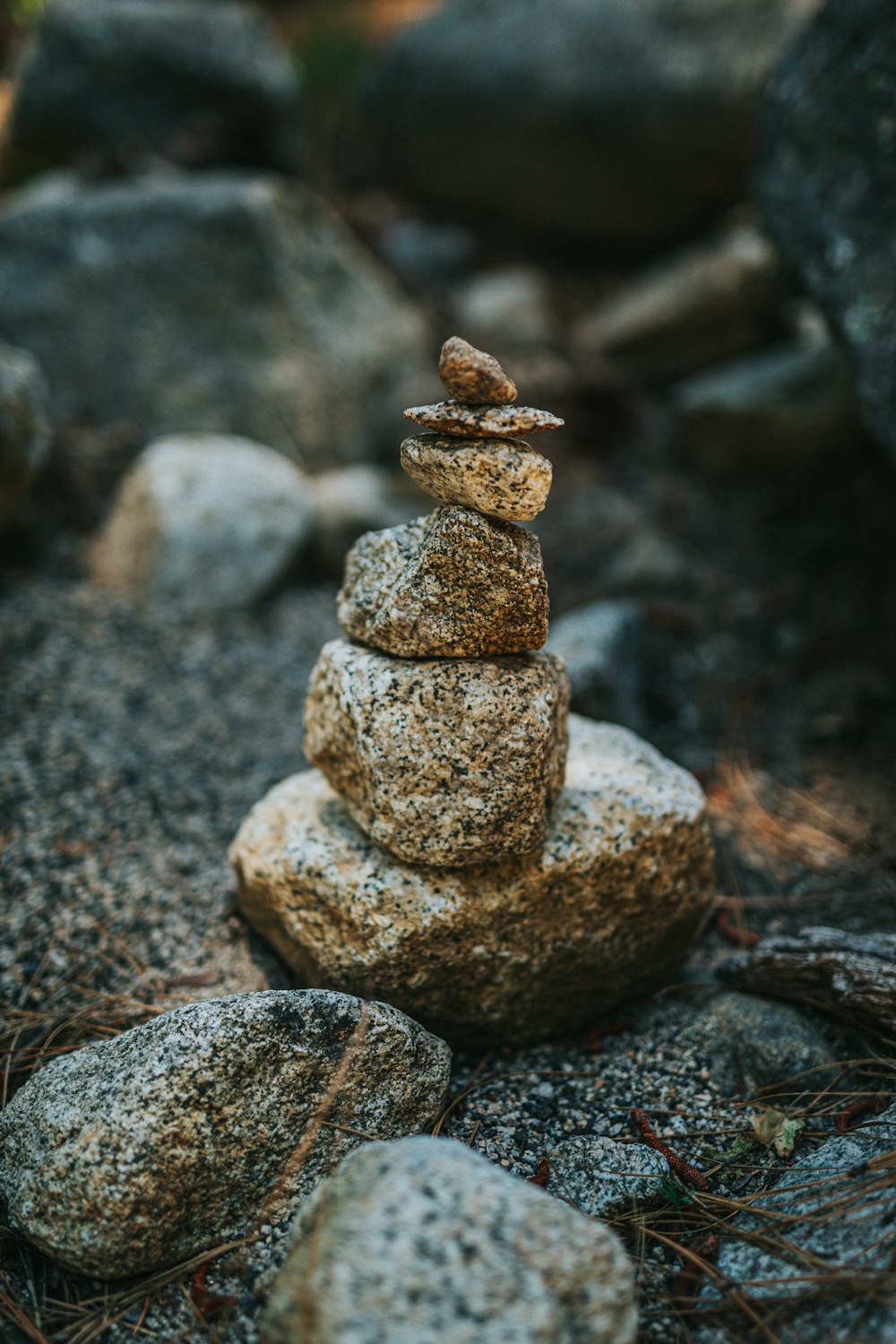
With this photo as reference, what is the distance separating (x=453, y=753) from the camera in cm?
204

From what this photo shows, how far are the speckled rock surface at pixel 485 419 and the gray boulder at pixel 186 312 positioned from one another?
314 centimetres

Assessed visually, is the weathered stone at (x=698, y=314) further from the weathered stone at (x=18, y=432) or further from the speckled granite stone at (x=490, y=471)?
the speckled granite stone at (x=490, y=471)

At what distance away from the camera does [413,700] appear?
207 cm

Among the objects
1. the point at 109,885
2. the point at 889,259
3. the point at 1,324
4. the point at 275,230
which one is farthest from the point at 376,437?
the point at 109,885

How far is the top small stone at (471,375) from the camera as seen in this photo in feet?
6.17

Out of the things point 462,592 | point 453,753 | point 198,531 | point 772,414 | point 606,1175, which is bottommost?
point 606,1175

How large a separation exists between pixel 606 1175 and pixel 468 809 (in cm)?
85

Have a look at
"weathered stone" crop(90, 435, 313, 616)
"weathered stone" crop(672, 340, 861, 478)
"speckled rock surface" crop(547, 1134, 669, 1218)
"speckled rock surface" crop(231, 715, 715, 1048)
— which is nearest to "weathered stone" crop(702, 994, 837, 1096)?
"speckled rock surface" crop(231, 715, 715, 1048)

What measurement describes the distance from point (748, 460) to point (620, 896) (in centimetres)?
369

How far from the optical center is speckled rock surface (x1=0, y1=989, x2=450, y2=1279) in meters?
1.71

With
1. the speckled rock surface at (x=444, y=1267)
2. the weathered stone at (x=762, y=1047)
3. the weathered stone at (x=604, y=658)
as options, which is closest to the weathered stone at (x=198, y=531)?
the weathered stone at (x=604, y=658)

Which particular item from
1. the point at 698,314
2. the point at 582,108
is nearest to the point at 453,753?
the point at 698,314

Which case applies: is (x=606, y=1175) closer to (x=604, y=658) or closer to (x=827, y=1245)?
(x=827, y=1245)

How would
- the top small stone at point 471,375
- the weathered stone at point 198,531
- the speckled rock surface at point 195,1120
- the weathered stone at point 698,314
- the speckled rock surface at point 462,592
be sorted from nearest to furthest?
1. the speckled rock surface at point 195,1120
2. the top small stone at point 471,375
3. the speckled rock surface at point 462,592
4. the weathered stone at point 198,531
5. the weathered stone at point 698,314
